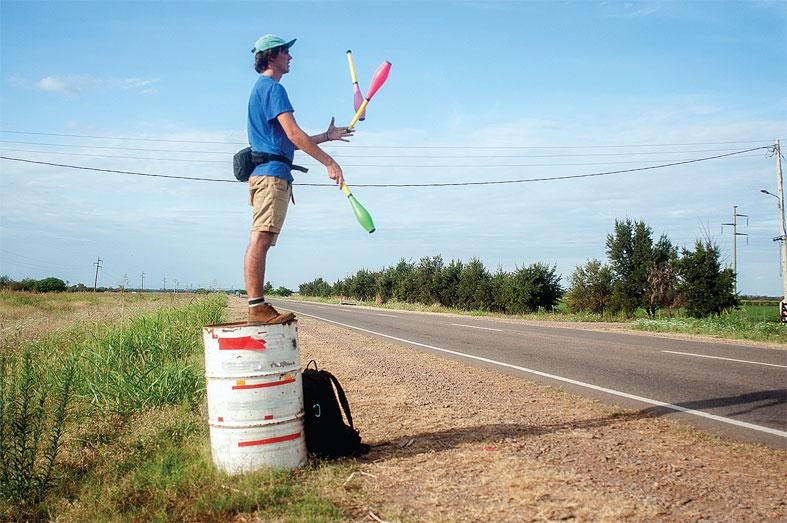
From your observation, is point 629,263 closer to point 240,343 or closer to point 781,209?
point 781,209

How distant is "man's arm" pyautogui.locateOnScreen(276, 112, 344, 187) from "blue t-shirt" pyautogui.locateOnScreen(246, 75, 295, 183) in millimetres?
80

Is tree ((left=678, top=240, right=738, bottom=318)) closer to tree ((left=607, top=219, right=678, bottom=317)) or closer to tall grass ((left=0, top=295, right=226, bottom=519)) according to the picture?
tree ((left=607, top=219, right=678, bottom=317))

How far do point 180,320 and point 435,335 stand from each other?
20.2ft

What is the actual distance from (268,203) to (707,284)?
25.0m

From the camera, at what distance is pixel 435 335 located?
15.7 m

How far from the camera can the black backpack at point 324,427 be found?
4273mm

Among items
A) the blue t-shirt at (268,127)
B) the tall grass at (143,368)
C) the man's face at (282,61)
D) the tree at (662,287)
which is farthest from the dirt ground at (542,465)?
the tree at (662,287)

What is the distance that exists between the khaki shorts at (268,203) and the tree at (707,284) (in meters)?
24.4

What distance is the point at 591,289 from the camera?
33.4m

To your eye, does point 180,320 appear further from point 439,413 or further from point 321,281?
point 321,281

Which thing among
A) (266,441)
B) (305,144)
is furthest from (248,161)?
(266,441)

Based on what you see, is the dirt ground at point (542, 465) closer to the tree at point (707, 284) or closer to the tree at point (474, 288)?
the tree at point (707, 284)

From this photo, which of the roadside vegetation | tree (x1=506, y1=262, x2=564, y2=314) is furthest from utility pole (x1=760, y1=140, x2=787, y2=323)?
tree (x1=506, y1=262, x2=564, y2=314)

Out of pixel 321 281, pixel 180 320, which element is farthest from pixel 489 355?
pixel 321 281
